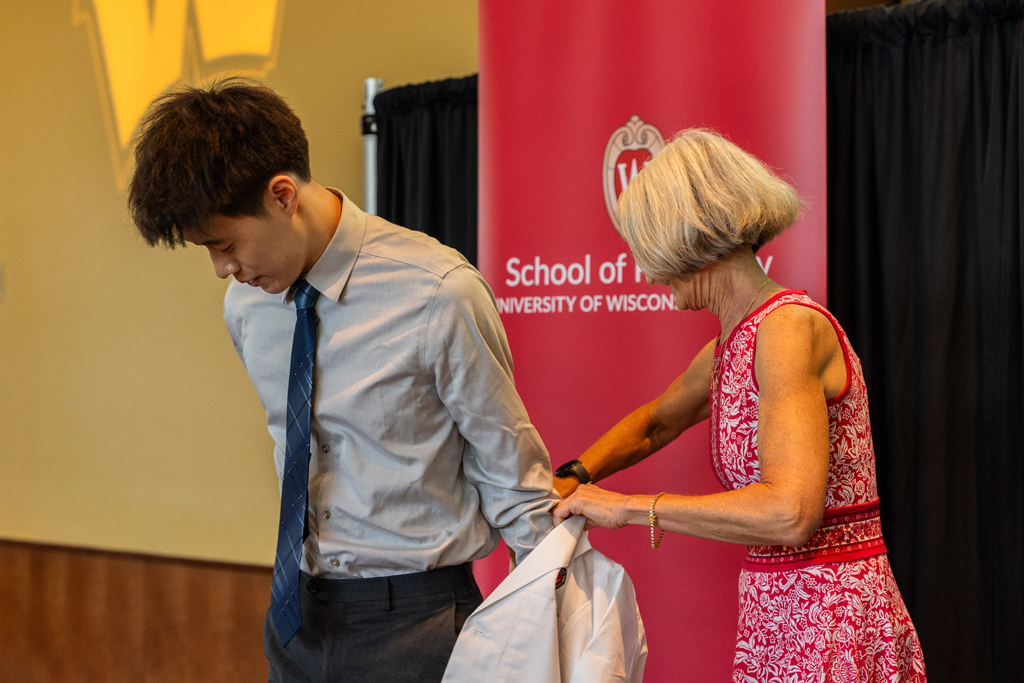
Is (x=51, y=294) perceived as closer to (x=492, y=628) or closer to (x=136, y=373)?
(x=136, y=373)

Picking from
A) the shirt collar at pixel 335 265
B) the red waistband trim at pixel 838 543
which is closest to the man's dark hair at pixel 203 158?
the shirt collar at pixel 335 265

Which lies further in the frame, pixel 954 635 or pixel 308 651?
pixel 954 635

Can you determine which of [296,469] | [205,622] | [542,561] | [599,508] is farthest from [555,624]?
[205,622]

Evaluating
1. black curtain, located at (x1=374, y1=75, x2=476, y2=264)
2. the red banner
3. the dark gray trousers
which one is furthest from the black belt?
black curtain, located at (x1=374, y1=75, x2=476, y2=264)

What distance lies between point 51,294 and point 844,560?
12.5ft

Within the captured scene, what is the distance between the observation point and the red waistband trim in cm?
139

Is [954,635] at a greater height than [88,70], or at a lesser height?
lesser

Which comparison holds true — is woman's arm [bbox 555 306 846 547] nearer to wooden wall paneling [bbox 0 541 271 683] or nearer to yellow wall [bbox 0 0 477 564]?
yellow wall [bbox 0 0 477 564]

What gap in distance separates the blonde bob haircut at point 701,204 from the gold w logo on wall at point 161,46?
269 centimetres

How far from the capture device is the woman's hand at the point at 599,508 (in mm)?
1415

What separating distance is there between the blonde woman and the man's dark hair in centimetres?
62

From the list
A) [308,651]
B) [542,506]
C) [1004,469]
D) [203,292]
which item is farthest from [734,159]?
[203,292]

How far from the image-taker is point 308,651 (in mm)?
1353

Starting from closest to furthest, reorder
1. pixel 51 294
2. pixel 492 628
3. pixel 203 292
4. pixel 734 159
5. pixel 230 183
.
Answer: pixel 230 183
pixel 492 628
pixel 734 159
pixel 203 292
pixel 51 294
